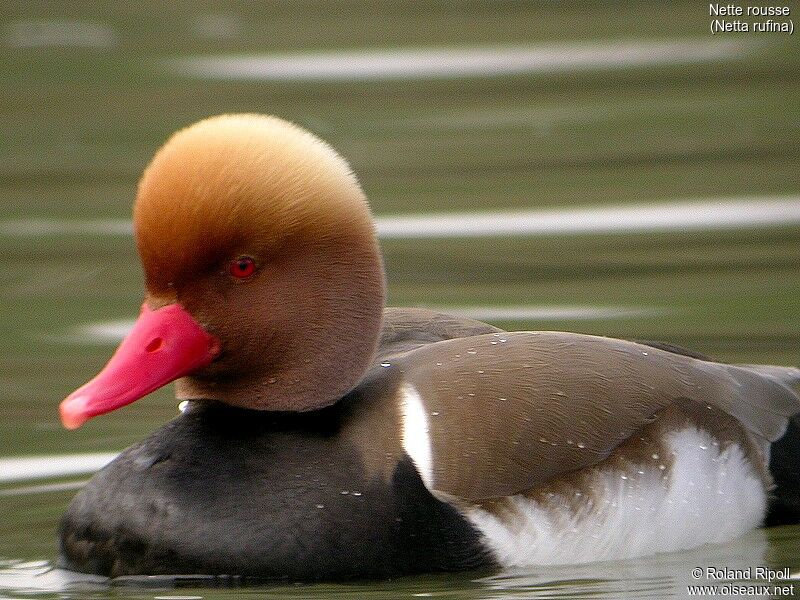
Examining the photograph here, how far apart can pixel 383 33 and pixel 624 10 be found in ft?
5.96


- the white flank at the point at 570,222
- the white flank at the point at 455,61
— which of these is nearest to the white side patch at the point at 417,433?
the white flank at the point at 570,222

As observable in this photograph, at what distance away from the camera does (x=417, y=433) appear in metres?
5.31

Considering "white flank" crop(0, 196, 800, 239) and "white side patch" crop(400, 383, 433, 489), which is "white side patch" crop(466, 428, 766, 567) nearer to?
"white side patch" crop(400, 383, 433, 489)

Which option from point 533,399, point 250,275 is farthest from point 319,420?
point 533,399

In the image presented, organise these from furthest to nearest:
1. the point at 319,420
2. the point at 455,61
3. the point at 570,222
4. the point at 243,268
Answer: the point at 455,61 < the point at 570,222 < the point at 319,420 < the point at 243,268

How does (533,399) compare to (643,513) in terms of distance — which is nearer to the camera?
(533,399)

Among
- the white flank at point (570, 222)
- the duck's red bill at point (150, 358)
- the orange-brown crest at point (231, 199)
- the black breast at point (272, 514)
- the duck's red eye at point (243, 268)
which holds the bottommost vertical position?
the white flank at point (570, 222)

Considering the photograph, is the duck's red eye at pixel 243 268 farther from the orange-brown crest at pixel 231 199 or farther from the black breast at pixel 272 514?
the black breast at pixel 272 514

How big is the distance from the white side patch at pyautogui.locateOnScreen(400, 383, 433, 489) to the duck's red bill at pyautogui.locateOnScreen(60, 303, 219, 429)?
57cm

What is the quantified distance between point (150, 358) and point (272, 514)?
529 millimetres

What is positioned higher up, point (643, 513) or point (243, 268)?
point (243, 268)

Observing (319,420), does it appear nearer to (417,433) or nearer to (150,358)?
(417,433)

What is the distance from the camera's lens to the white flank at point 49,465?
21.1ft

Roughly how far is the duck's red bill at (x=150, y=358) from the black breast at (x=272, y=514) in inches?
10.2
